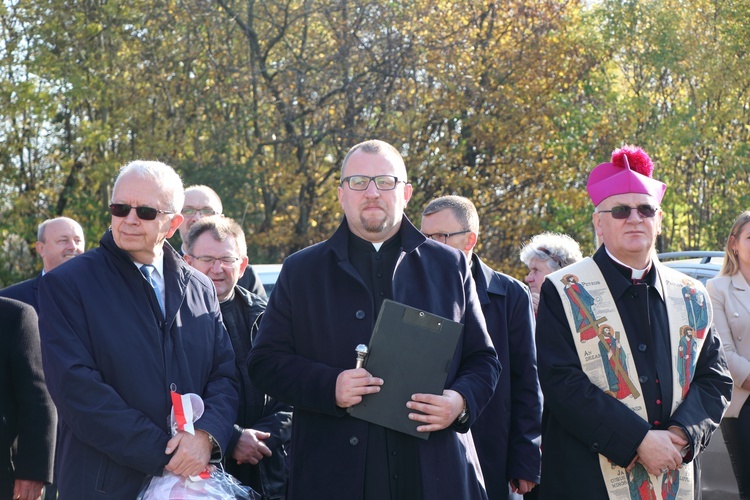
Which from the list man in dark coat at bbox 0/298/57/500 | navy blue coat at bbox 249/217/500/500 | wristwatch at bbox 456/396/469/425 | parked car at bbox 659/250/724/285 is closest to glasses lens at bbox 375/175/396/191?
navy blue coat at bbox 249/217/500/500

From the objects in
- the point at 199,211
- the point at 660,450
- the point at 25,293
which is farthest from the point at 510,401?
the point at 25,293

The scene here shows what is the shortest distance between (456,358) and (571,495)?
0.84m

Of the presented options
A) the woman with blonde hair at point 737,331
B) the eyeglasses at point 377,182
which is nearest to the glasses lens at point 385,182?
the eyeglasses at point 377,182

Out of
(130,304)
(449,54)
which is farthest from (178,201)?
(449,54)

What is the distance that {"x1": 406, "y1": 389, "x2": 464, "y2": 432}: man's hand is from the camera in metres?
3.72

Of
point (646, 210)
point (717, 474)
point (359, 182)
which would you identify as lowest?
point (717, 474)

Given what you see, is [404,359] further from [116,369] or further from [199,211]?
[199,211]

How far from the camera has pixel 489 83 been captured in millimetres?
15688

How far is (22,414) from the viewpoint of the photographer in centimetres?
498

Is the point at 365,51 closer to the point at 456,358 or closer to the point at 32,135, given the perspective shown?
the point at 32,135

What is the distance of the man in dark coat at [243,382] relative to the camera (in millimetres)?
4766

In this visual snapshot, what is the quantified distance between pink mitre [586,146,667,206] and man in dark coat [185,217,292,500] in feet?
5.92

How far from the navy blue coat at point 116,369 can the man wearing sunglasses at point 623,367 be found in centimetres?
143

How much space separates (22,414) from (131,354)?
4.80 feet
